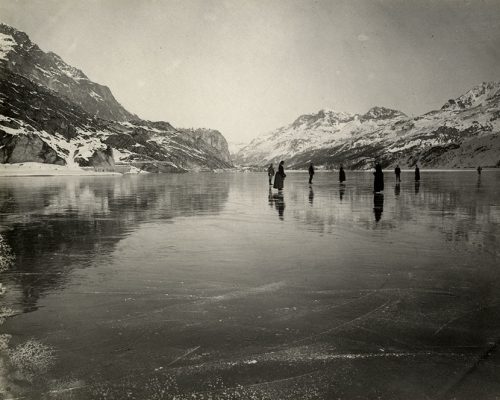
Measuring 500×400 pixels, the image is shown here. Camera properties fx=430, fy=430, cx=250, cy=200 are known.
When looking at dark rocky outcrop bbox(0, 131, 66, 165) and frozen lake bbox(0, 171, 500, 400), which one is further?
dark rocky outcrop bbox(0, 131, 66, 165)

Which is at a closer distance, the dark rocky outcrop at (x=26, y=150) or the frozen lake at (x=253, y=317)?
the frozen lake at (x=253, y=317)

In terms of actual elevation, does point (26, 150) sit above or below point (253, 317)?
above

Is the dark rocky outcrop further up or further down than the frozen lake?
further up

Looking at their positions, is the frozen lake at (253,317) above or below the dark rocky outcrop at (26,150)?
below

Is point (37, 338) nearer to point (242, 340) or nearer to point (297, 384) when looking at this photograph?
point (242, 340)

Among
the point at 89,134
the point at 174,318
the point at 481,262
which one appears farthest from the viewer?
the point at 89,134

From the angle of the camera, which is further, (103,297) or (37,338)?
(103,297)

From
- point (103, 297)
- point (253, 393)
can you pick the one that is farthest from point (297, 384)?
point (103, 297)

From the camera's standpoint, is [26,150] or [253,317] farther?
[26,150]
